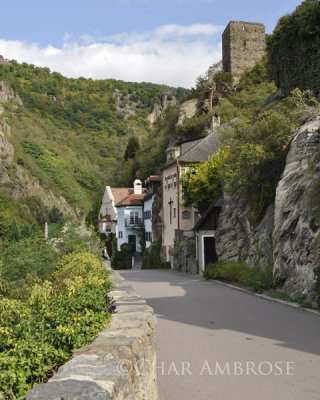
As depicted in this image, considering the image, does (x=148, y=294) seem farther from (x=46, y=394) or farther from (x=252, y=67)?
(x=252, y=67)

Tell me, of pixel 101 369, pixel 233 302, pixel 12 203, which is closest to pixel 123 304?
pixel 101 369

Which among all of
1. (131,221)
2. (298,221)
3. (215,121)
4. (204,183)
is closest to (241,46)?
(215,121)

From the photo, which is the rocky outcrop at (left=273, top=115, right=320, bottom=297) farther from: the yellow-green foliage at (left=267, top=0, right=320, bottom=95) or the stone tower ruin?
the stone tower ruin

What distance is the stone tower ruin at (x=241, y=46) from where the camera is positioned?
217 ft

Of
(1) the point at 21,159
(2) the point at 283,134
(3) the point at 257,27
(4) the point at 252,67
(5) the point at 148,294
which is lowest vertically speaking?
(5) the point at 148,294

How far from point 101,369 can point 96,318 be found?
2378mm

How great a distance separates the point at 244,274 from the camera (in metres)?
18.9

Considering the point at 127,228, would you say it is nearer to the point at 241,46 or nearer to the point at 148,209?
the point at 148,209

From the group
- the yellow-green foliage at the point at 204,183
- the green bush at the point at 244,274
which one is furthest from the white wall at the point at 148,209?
the green bush at the point at 244,274

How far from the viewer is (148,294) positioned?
17.3 meters

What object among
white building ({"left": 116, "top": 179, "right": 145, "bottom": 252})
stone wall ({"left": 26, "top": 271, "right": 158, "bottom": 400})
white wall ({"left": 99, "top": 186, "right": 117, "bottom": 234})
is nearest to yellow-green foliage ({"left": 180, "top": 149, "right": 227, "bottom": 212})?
white building ({"left": 116, "top": 179, "right": 145, "bottom": 252})

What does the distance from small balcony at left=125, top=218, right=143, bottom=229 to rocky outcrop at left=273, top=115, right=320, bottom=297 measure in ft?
140

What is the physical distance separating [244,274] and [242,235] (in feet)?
16.9

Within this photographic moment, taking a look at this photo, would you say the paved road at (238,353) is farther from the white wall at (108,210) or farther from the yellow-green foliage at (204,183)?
the white wall at (108,210)
